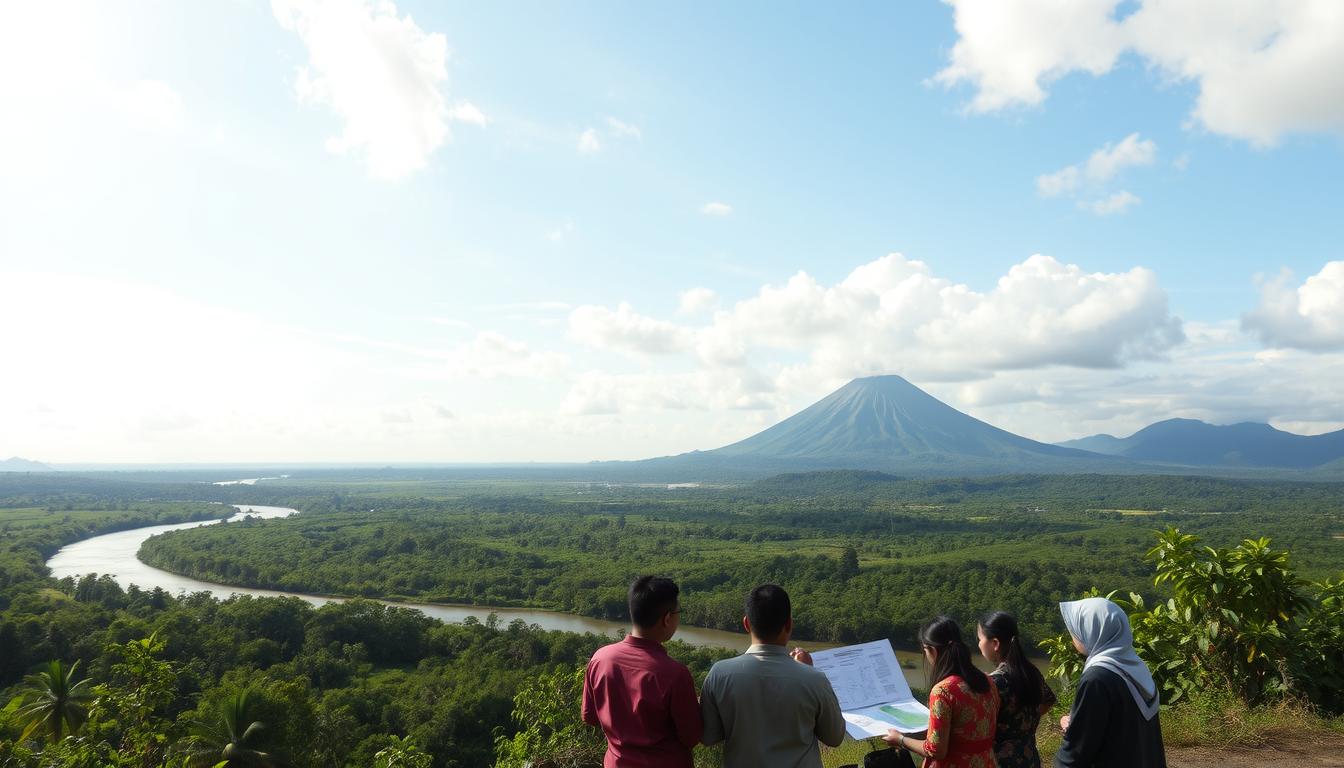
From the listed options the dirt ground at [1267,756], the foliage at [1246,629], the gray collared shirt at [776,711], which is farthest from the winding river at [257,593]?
the gray collared shirt at [776,711]

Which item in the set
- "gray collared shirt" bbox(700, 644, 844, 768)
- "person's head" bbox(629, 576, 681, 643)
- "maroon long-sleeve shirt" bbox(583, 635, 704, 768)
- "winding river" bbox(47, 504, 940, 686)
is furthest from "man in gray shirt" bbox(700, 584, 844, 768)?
"winding river" bbox(47, 504, 940, 686)

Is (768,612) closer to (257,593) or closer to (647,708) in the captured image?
(647,708)

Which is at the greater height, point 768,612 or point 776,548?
point 768,612

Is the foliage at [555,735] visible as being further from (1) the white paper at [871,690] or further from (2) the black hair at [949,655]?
(2) the black hair at [949,655]

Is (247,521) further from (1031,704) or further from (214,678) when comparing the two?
(1031,704)

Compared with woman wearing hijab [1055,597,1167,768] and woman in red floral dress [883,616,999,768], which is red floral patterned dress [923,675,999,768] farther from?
woman wearing hijab [1055,597,1167,768]

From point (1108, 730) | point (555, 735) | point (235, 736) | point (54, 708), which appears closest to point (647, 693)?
point (1108, 730)

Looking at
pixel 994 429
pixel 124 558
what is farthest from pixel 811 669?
pixel 994 429
